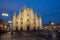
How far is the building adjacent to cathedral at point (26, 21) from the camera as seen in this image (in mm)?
72644

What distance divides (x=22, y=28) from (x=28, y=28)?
396cm

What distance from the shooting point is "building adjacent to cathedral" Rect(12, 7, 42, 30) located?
7264 centimetres

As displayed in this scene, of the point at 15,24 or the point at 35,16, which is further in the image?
the point at 35,16

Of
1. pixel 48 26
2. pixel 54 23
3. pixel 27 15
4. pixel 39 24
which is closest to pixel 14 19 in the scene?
pixel 27 15

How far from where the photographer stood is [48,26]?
80.4 m

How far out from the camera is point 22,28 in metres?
73.1

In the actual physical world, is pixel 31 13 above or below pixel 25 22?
above

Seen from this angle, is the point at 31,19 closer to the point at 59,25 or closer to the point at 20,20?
the point at 20,20

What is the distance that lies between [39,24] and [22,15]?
10.3 meters

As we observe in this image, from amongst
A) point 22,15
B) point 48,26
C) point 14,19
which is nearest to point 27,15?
point 22,15

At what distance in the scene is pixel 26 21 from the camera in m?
75.0

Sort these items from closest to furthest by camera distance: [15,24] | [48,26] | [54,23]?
1. [15,24]
2. [48,26]
3. [54,23]

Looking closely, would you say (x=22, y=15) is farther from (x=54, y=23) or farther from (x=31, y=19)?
(x=54, y=23)

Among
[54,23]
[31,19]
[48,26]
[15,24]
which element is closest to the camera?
[15,24]
